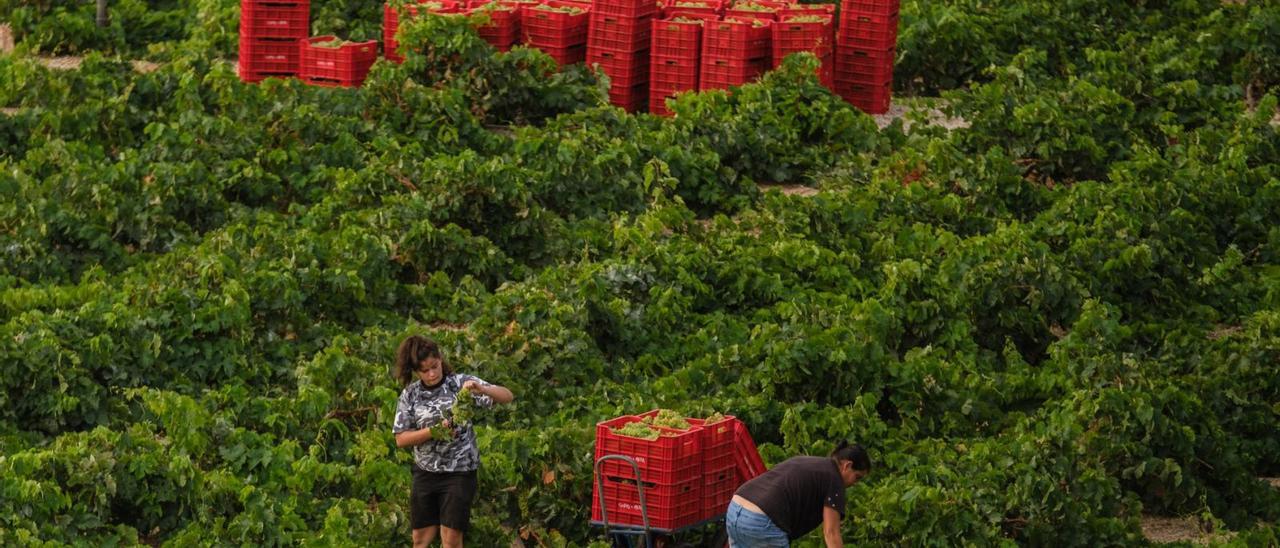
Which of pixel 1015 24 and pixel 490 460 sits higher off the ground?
pixel 1015 24

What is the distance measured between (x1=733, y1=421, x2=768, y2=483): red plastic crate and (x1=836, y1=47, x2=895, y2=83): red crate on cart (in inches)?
356

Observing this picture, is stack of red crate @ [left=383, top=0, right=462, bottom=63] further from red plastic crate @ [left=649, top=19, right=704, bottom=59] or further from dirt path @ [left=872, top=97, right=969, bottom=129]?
dirt path @ [left=872, top=97, right=969, bottom=129]

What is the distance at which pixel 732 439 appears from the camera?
10.6m

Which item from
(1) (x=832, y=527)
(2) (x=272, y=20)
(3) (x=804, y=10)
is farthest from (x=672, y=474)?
(3) (x=804, y=10)

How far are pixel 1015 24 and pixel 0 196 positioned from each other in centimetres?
1041

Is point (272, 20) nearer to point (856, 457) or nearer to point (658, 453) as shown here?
point (658, 453)

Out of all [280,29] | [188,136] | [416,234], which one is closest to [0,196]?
[188,136]

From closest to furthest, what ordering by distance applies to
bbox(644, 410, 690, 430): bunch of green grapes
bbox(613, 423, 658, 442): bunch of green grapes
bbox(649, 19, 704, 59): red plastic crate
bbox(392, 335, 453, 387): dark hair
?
bbox(392, 335, 453, 387): dark hair → bbox(613, 423, 658, 442): bunch of green grapes → bbox(644, 410, 690, 430): bunch of green grapes → bbox(649, 19, 704, 59): red plastic crate

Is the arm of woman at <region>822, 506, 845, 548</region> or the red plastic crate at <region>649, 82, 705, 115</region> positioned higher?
the red plastic crate at <region>649, 82, 705, 115</region>

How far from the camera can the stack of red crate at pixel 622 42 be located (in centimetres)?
1877

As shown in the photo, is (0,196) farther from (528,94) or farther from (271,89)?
(528,94)

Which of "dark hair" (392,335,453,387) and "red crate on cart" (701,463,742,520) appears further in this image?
"red crate on cart" (701,463,742,520)

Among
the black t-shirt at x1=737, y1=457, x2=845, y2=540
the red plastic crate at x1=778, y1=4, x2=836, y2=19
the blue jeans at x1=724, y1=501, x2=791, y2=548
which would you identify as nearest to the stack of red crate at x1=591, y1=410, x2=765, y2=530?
the blue jeans at x1=724, y1=501, x2=791, y2=548

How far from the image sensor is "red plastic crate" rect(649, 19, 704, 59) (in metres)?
18.7
